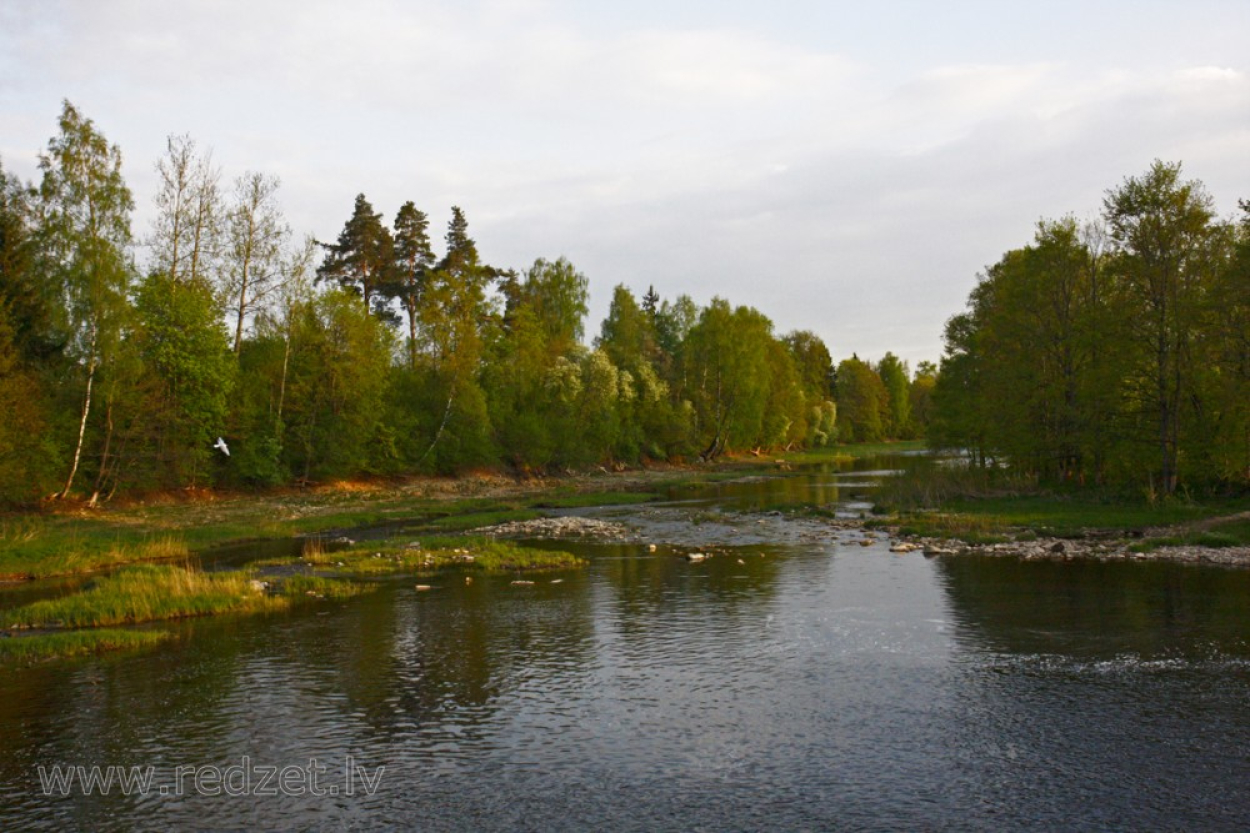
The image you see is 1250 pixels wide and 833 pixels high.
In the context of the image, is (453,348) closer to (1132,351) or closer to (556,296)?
(556,296)

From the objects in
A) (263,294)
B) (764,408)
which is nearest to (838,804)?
(263,294)

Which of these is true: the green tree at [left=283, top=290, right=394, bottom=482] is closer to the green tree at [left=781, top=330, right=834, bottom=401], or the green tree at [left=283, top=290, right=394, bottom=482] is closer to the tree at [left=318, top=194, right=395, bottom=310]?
the tree at [left=318, top=194, right=395, bottom=310]

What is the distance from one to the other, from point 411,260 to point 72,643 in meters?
68.4

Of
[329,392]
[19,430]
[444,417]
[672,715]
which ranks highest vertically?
[329,392]

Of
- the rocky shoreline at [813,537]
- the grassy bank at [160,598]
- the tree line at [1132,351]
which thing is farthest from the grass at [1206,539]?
the grassy bank at [160,598]

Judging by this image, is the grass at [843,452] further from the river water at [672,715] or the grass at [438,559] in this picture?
the river water at [672,715]

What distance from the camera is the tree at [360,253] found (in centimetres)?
8100

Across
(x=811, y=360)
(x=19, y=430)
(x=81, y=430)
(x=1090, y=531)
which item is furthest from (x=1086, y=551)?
(x=811, y=360)

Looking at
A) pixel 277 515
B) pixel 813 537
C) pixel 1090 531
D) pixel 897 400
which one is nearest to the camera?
pixel 1090 531

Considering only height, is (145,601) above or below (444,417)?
below

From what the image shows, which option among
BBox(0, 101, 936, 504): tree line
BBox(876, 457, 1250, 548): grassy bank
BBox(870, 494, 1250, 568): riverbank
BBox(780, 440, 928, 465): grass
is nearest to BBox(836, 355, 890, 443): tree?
BBox(780, 440, 928, 465): grass

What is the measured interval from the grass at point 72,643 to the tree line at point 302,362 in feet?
71.4

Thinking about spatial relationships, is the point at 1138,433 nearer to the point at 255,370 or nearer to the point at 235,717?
the point at 235,717

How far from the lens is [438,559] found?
3422 centimetres
